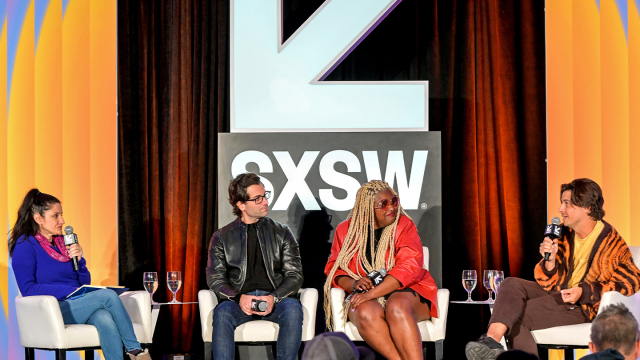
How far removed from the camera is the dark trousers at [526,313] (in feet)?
11.6

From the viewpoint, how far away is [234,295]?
3.79m

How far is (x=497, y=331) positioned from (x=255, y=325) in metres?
1.32

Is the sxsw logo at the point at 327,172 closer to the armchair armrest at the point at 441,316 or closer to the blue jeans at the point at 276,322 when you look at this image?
the armchair armrest at the point at 441,316

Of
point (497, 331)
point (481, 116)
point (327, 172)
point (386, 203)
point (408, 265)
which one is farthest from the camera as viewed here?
point (481, 116)

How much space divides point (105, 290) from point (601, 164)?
3.63 metres

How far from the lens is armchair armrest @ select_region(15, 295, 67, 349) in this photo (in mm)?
3576

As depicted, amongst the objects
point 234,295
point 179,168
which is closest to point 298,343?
point 234,295

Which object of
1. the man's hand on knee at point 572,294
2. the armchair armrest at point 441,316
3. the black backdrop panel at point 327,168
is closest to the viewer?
the man's hand on knee at point 572,294

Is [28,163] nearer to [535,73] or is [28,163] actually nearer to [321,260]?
[321,260]

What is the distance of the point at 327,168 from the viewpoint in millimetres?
4512

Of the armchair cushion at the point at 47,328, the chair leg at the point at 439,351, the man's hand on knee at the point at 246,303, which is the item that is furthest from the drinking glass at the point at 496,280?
the armchair cushion at the point at 47,328

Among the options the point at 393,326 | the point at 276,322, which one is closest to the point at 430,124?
the point at 393,326

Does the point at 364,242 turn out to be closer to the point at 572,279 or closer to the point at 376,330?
the point at 376,330

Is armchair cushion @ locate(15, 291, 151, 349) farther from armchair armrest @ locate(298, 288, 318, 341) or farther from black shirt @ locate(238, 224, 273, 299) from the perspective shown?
armchair armrest @ locate(298, 288, 318, 341)
